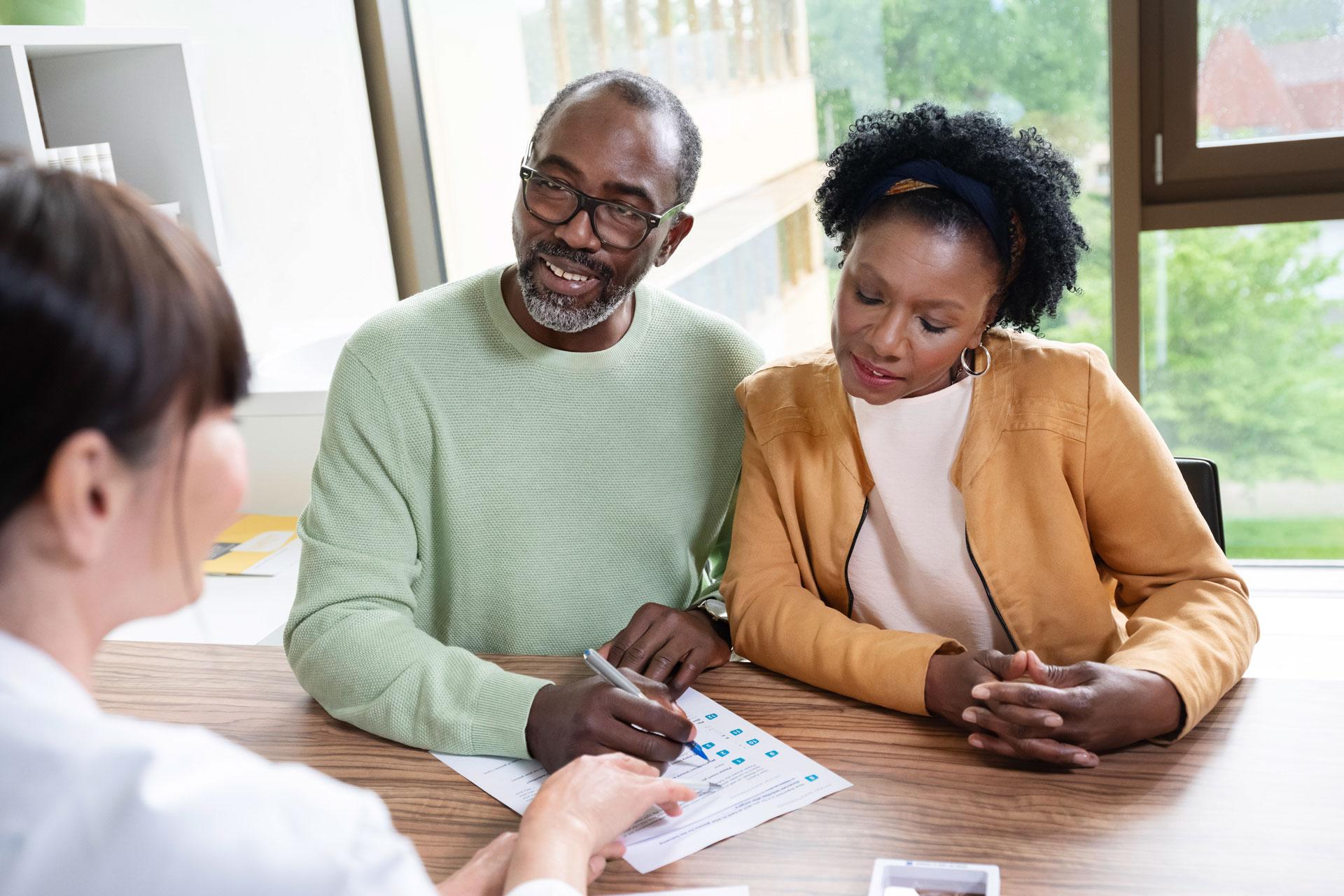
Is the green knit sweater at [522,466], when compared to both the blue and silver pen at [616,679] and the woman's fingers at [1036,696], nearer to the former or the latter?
the blue and silver pen at [616,679]

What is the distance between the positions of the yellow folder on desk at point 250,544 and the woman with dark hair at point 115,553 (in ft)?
5.42

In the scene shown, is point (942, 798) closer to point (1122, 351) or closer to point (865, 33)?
point (1122, 351)

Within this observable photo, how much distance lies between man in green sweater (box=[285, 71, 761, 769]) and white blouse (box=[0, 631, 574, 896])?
0.78 m

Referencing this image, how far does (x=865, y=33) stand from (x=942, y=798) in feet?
7.36

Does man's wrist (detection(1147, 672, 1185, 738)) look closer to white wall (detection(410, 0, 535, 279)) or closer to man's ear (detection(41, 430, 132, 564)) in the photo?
man's ear (detection(41, 430, 132, 564))

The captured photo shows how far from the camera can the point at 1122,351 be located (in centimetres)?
282

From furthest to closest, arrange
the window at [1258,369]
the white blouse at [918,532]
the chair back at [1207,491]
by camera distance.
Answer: the window at [1258,369] < the chair back at [1207,491] < the white blouse at [918,532]

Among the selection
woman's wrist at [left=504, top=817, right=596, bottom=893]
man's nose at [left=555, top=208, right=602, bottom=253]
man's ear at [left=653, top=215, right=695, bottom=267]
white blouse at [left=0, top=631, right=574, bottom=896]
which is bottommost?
woman's wrist at [left=504, top=817, right=596, bottom=893]

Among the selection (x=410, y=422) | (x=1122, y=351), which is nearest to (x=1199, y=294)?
(x=1122, y=351)

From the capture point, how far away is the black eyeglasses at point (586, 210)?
63.5 inches

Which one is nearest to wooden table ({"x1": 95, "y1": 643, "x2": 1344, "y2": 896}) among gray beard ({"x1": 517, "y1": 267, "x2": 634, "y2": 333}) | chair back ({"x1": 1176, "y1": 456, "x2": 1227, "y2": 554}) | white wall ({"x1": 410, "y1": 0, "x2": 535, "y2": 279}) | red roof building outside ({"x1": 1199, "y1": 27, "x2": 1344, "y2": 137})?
chair back ({"x1": 1176, "y1": 456, "x2": 1227, "y2": 554})

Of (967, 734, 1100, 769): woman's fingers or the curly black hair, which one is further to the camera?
the curly black hair

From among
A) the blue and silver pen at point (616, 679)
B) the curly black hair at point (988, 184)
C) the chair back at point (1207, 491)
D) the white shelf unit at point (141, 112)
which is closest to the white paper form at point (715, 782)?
the blue and silver pen at point (616, 679)

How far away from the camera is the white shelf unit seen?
229 centimetres
